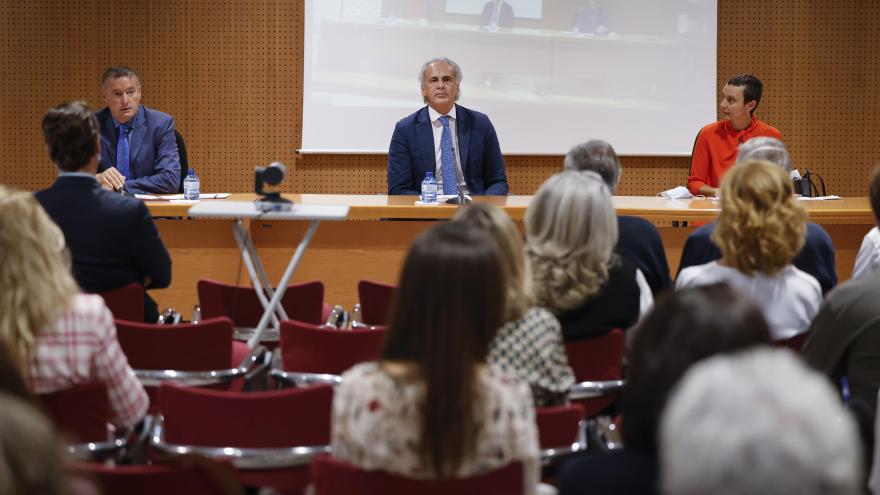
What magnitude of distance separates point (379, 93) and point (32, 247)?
5177 millimetres

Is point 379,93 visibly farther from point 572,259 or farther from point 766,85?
point 572,259

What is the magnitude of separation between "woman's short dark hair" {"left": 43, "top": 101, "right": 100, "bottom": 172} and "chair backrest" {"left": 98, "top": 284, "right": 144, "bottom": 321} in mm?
494

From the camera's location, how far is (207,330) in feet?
9.36

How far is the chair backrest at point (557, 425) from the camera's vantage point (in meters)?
2.28

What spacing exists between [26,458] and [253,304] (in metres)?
2.83

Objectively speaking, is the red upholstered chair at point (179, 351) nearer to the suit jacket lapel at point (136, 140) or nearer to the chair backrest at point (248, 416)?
the chair backrest at point (248, 416)

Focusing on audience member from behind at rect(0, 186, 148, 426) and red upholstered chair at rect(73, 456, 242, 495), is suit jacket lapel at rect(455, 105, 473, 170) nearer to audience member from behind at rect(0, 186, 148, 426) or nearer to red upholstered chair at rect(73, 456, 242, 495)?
audience member from behind at rect(0, 186, 148, 426)

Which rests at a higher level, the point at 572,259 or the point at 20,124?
the point at 20,124

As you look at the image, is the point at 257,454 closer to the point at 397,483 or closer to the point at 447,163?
the point at 397,483

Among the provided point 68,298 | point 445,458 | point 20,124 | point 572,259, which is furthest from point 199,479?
point 20,124

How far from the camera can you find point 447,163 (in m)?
6.13

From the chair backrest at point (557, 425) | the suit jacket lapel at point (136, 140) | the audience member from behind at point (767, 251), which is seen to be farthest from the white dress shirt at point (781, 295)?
the suit jacket lapel at point (136, 140)

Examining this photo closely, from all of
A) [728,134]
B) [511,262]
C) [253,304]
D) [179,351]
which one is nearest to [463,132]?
[728,134]

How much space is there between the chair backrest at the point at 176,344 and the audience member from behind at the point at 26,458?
1742mm
